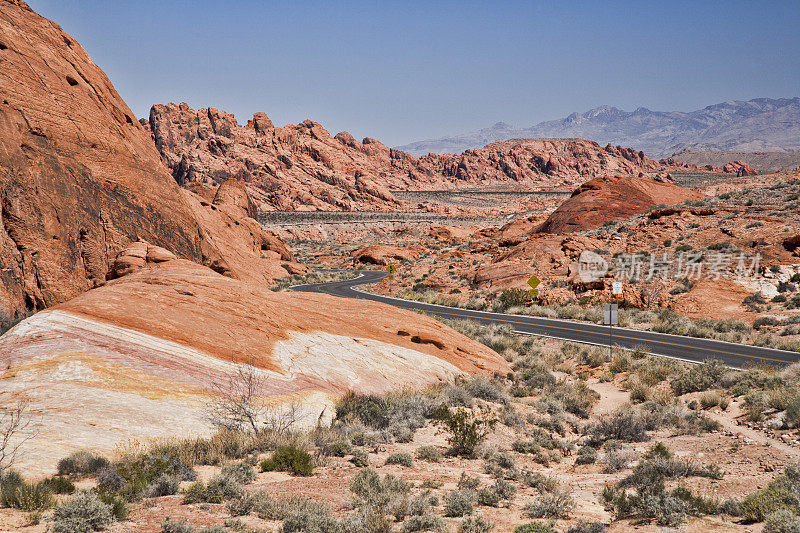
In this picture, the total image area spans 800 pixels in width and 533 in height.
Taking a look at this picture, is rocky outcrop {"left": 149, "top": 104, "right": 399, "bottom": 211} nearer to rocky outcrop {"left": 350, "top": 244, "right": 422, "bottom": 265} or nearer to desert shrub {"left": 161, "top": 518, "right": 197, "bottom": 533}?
rocky outcrop {"left": 350, "top": 244, "right": 422, "bottom": 265}

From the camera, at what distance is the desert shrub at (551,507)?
736cm

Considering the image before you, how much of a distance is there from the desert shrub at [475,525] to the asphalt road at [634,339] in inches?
614

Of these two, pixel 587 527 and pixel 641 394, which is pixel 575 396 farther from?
pixel 587 527

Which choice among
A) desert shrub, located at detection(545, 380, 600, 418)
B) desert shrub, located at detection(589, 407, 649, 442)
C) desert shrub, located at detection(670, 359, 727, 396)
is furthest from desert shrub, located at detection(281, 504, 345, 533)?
desert shrub, located at detection(670, 359, 727, 396)

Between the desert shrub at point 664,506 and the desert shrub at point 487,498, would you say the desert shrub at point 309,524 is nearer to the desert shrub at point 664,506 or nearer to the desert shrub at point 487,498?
the desert shrub at point 487,498

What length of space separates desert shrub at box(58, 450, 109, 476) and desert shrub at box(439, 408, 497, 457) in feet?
22.3

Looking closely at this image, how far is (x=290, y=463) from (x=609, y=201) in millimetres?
54807

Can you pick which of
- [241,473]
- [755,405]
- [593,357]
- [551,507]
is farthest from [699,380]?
[241,473]

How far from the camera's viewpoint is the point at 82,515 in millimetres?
6207

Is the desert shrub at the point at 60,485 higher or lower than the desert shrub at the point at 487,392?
higher

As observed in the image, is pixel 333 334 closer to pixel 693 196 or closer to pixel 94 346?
pixel 94 346

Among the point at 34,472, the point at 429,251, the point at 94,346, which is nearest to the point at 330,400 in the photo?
the point at 94,346

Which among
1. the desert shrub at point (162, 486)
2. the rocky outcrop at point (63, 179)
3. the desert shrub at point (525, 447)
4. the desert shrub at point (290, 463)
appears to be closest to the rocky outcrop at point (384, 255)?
the rocky outcrop at point (63, 179)

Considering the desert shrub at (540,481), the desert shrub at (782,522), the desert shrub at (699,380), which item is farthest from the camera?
the desert shrub at (699,380)
